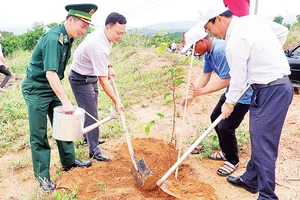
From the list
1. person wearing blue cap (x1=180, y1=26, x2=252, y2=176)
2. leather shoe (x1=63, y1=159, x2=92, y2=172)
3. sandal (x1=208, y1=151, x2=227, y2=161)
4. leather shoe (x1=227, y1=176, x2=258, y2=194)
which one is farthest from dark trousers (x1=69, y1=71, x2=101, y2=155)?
leather shoe (x1=227, y1=176, x2=258, y2=194)

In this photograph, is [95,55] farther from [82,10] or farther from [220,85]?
[220,85]

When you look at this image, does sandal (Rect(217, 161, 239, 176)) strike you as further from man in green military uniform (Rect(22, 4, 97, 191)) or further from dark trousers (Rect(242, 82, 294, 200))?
man in green military uniform (Rect(22, 4, 97, 191))

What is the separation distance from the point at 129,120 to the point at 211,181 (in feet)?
6.95

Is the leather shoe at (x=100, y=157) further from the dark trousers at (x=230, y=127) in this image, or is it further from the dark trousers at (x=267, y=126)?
the dark trousers at (x=267, y=126)

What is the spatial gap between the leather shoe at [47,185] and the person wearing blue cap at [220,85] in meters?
1.55

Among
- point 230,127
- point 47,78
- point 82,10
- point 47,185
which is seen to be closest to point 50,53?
point 47,78

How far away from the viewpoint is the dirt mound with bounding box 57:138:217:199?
2.76 meters

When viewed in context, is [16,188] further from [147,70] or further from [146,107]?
[147,70]

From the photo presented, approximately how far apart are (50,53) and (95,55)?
543 millimetres

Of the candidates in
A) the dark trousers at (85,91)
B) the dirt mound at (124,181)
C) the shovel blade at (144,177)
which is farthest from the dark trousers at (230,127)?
the dark trousers at (85,91)

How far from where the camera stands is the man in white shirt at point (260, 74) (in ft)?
7.03

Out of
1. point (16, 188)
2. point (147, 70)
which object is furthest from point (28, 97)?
point (147, 70)

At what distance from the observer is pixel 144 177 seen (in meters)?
2.74

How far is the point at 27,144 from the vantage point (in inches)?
167
